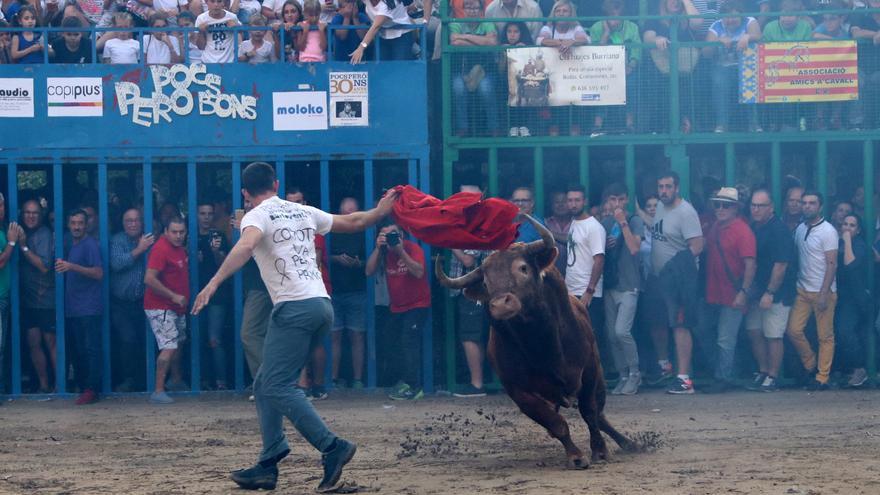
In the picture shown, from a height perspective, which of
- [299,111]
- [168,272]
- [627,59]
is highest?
[627,59]

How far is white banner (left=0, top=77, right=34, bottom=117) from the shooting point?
12.7m

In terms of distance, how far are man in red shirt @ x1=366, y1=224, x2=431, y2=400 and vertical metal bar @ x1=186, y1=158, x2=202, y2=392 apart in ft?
5.86

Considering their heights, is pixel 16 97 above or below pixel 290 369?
above

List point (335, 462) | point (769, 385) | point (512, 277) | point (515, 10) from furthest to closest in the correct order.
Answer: point (515, 10) → point (769, 385) → point (512, 277) → point (335, 462)

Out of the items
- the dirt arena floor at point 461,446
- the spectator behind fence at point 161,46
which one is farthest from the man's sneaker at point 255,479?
the spectator behind fence at point 161,46

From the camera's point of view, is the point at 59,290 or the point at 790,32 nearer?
the point at 59,290

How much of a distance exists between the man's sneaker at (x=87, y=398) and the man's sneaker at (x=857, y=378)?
25.1 feet

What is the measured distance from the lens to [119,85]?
41.9 ft

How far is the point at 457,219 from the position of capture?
824cm

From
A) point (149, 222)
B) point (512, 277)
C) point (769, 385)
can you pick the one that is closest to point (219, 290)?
point (149, 222)

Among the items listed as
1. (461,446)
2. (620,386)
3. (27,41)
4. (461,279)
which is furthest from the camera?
(27,41)

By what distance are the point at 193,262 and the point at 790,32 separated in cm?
666

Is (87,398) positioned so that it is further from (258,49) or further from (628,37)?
(628,37)

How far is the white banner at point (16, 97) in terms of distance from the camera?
41.6 feet
